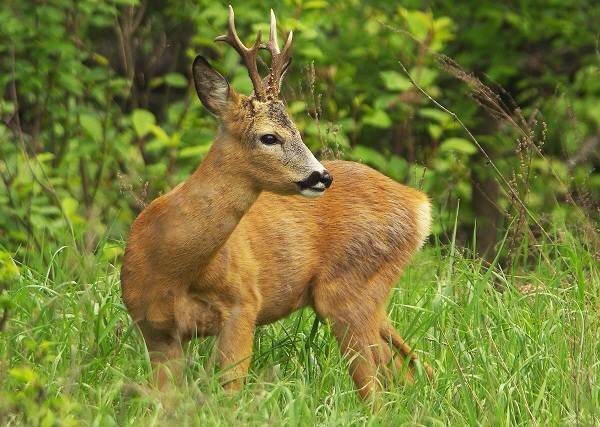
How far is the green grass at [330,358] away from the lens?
4.23 m

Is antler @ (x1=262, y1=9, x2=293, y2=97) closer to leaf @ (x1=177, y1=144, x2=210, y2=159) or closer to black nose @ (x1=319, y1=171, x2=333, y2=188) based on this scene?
black nose @ (x1=319, y1=171, x2=333, y2=188)

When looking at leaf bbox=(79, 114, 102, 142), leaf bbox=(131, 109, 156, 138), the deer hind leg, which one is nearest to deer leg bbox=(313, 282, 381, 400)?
the deer hind leg

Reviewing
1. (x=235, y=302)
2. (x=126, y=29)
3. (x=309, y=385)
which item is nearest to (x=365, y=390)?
→ (x=309, y=385)

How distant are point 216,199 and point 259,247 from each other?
18.3 inches

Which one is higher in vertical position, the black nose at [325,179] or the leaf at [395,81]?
the black nose at [325,179]

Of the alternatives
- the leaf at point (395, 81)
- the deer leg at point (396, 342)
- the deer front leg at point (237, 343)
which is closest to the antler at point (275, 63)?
the deer front leg at point (237, 343)

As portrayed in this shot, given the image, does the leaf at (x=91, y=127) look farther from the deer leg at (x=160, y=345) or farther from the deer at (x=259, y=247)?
the deer leg at (x=160, y=345)

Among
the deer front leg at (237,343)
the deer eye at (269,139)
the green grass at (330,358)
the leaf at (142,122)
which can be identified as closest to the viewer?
the green grass at (330,358)

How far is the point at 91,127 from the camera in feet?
26.0

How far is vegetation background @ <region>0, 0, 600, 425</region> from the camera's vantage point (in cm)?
453

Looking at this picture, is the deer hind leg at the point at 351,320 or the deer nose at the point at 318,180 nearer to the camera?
the deer nose at the point at 318,180

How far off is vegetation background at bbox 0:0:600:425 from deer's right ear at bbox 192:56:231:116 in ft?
2.20

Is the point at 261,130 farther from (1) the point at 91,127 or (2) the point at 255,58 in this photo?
(1) the point at 91,127

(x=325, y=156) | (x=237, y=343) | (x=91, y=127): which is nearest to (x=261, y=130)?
(x=237, y=343)
